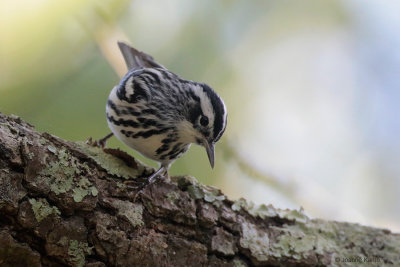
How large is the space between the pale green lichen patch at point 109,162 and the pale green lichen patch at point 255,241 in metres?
0.65

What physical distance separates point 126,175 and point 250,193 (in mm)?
1517

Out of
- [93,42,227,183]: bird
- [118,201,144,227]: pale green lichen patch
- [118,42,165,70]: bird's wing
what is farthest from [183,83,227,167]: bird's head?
[118,42,165,70]: bird's wing

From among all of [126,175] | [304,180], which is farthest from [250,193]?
[126,175]

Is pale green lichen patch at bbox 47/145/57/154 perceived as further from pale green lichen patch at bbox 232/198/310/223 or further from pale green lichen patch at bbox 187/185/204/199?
pale green lichen patch at bbox 232/198/310/223

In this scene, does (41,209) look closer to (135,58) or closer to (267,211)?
(267,211)

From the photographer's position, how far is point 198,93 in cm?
294

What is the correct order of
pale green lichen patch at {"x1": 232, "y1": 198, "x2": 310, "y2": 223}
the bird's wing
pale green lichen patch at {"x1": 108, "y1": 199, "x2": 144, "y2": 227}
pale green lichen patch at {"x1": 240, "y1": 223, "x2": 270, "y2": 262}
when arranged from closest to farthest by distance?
pale green lichen patch at {"x1": 108, "y1": 199, "x2": 144, "y2": 227}
pale green lichen patch at {"x1": 240, "y1": 223, "x2": 270, "y2": 262}
pale green lichen patch at {"x1": 232, "y1": 198, "x2": 310, "y2": 223}
the bird's wing

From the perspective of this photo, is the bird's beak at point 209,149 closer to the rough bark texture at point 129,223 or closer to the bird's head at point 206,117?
the bird's head at point 206,117

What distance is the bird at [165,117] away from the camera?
9.18ft

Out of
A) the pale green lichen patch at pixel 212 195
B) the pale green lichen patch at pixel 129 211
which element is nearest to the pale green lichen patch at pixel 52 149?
the pale green lichen patch at pixel 129 211

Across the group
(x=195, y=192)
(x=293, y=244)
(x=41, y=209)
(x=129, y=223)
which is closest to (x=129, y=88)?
(x=195, y=192)

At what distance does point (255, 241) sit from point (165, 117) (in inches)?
39.1

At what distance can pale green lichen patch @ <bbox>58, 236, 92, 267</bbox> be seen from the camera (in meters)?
1.85

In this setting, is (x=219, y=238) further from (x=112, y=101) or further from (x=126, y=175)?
(x=112, y=101)
